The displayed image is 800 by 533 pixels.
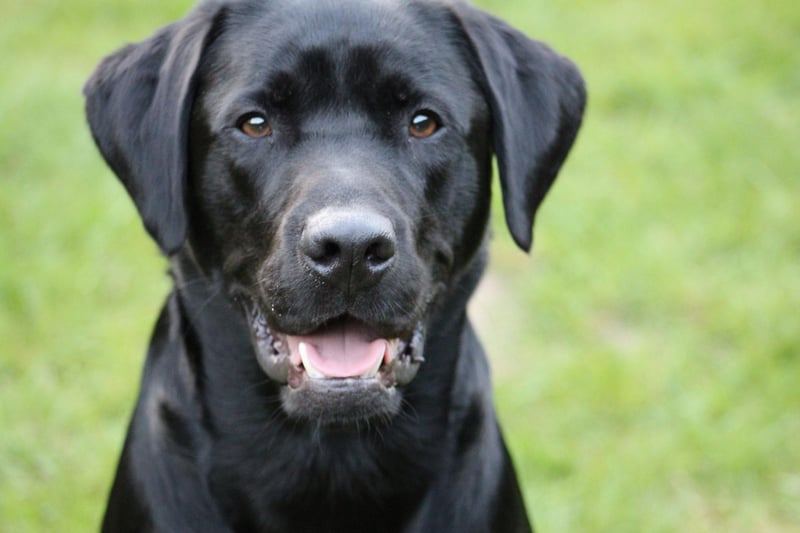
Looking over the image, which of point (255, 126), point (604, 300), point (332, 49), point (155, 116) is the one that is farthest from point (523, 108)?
point (604, 300)

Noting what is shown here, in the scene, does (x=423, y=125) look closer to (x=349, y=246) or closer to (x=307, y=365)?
(x=349, y=246)

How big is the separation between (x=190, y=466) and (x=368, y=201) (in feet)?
2.79

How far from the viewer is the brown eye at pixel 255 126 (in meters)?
2.88

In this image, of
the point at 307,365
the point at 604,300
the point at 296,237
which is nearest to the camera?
the point at 296,237

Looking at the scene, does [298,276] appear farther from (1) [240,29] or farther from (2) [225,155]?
(1) [240,29]

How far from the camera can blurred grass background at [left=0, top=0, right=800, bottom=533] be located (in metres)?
4.44

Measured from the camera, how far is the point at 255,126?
9.48 ft

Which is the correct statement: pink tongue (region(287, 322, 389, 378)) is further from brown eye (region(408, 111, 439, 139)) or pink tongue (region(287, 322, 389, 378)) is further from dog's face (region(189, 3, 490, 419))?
brown eye (region(408, 111, 439, 139))

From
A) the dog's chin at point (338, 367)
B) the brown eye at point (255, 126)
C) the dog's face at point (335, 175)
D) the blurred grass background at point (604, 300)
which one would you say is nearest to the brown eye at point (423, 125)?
the dog's face at point (335, 175)

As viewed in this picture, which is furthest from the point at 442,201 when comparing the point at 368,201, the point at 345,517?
the point at 345,517

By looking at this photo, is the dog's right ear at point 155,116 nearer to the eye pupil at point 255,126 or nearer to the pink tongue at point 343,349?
the eye pupil at point 255,126

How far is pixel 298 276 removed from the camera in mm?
2680

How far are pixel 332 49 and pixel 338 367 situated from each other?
0.77 m

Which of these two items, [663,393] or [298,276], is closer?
[298,276]
